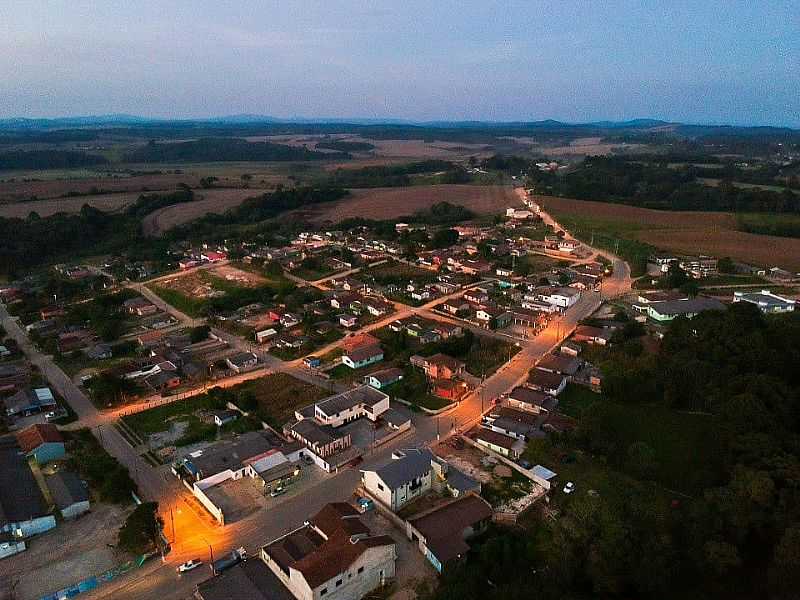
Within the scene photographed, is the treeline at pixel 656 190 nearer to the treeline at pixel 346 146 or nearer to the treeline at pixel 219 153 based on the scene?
the treeline at pixel 219 153

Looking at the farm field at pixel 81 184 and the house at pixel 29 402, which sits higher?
the farm field at pixel 81 184

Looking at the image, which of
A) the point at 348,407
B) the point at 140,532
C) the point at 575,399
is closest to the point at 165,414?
the point at 348,407

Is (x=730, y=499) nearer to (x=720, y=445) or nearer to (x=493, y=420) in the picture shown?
(x=720, y=445)

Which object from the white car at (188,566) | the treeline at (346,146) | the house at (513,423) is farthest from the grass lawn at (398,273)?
the treeline at (346,146)

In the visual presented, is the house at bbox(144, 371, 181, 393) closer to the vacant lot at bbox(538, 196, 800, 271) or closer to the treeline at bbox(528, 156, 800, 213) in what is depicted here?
the vacant lot at bbox(538, 196, 800, 271)

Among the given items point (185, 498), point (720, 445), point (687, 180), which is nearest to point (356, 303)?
point (185, 498)

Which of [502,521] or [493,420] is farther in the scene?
[493,420]
